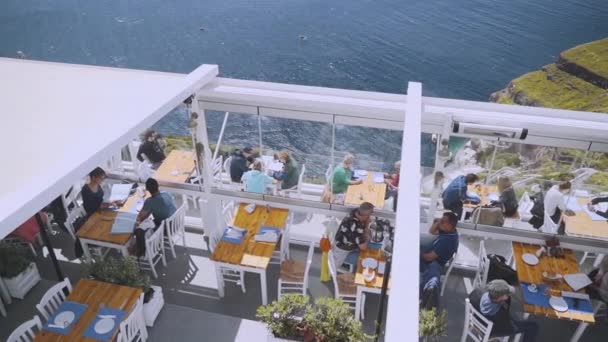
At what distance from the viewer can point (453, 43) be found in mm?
31109

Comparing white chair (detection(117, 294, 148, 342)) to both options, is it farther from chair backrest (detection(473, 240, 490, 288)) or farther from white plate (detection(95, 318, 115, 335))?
chair backrest (detection(473, 240, 490, 288))

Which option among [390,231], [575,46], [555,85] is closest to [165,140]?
[390,231]

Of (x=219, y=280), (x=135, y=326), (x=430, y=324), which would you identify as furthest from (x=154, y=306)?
(x=430, y=324)

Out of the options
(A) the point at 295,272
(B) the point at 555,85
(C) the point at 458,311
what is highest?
(A) the point at 295,272

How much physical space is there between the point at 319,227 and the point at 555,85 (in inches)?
992

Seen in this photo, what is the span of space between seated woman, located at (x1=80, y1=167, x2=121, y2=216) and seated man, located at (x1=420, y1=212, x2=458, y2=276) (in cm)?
458

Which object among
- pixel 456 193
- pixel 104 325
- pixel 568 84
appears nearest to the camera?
pixel 104 325

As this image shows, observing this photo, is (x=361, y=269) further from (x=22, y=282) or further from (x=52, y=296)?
(x=22, y=282)

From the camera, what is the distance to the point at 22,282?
5863mm

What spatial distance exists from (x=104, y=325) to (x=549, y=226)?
573 cm

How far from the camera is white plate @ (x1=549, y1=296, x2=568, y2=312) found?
491 centimetres

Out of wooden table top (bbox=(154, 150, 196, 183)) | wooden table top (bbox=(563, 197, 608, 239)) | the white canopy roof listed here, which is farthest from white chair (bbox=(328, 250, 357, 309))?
wooden table top (bbox=(563, 197, 608, 239))

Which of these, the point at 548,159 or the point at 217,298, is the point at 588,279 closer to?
the point at 548,159

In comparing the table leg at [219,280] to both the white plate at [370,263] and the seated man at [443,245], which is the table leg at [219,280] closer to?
the white plate at [370,263]
